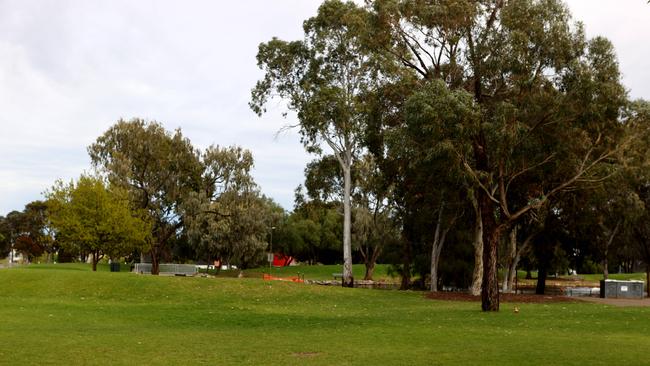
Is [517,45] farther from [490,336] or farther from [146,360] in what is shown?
[146,360]

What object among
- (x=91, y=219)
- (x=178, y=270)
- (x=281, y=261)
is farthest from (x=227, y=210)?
(x=281, y=261)

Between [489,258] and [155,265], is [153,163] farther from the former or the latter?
[489,258]

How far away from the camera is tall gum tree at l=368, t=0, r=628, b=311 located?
25422mm

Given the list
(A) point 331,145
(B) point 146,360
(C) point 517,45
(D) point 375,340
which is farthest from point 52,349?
(A) point 331,145

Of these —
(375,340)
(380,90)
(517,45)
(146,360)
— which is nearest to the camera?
(146,360)

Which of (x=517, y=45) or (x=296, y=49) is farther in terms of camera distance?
(x=296, y=49)

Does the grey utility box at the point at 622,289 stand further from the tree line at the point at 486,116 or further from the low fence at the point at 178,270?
the low fence at the point at 178,270

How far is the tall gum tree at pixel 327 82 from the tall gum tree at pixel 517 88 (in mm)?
12564

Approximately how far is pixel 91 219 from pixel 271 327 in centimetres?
2970

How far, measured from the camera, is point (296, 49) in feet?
152

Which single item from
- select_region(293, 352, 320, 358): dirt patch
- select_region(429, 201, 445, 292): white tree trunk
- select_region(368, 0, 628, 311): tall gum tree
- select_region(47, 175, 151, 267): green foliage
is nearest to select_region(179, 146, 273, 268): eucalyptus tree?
select_region(47, 175, 151, 267): green foliage

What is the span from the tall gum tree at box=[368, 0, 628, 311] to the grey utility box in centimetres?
1212

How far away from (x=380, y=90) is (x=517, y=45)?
10.2 m

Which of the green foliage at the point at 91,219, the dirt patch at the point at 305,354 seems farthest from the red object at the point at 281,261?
the dirt patch at the point at 305,354
